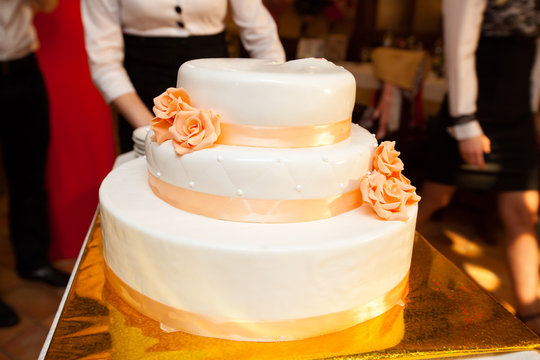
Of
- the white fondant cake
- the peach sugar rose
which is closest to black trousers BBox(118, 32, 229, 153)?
the white fondant cake

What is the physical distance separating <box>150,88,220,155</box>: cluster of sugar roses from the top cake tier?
32mm

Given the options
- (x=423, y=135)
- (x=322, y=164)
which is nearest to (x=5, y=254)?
(x=322, y=164)

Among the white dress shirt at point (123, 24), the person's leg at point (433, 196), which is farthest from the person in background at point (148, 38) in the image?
the person's leg at point (433, 196)

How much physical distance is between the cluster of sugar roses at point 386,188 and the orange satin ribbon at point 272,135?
149mm

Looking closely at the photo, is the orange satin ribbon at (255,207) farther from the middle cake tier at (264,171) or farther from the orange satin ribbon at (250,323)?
the orange satin ribbon at (250,323)

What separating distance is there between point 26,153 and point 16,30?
657 mm

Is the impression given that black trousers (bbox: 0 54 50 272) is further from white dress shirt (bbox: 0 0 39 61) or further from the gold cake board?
the gold cake board

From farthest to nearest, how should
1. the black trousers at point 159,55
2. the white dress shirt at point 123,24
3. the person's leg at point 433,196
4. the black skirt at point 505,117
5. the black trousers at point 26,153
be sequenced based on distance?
1. the black trousers at point 26,153
2. the person's leg at point 433,196
3. the black skirt at point 505,117
4. the black trousers at point 159,55
5. the white dress shirt at point 123,24

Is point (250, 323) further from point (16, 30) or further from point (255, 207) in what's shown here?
point (16, 30)

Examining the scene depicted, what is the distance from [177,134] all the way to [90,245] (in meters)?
0.57

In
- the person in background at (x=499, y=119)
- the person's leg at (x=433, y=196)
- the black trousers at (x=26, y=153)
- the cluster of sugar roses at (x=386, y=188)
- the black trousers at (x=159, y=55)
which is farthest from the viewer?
the black trousers at (x=26, y=153)

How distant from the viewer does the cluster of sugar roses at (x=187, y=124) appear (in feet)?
3.11

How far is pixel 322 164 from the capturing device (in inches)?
37.4

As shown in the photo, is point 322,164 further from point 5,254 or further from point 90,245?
point 5,254
